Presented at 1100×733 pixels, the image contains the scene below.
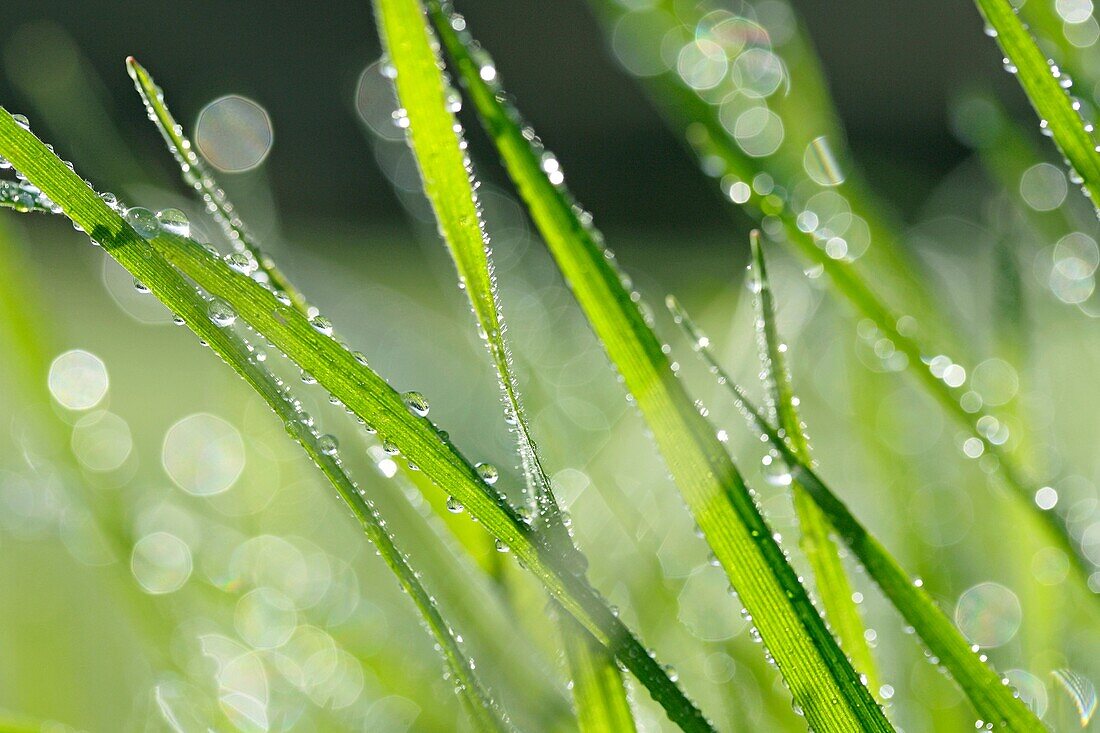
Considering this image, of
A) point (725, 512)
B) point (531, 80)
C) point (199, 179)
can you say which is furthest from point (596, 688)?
point (531, 80)

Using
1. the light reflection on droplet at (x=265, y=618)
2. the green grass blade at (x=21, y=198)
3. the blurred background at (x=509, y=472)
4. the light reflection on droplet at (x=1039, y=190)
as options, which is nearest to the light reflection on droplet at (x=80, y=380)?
the blurred background at (x=509, y=472)

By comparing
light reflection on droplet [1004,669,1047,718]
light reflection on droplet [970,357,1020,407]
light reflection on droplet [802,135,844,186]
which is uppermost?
light reflection on droplet [802,135,844,186]

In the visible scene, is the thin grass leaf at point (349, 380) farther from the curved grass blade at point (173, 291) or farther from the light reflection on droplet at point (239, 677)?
the light reflection on droplet at point (239, 677)

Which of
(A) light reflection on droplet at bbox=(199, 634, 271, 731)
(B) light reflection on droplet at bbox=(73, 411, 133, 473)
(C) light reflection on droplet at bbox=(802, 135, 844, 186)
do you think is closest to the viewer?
(A) light reflection on droplet at bbox=(199, 634, 271, 731)

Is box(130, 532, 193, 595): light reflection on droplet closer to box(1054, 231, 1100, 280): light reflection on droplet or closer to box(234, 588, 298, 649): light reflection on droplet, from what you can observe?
box(234, 588, 298, 649): light reflection on droplet

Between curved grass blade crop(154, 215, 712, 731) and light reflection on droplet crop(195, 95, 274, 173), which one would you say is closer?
curved grass blade crop(154, 215, 712, 731)

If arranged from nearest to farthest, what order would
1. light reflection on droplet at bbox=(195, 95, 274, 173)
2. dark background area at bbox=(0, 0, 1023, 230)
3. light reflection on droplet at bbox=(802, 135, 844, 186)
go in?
light reflection on droplet at bbox=(802, 135, 844, 186) < light reflection on droplet at bbox=(195, 95, 274, 173) < dark background area at bbox=(0, 0, 1023, 230)

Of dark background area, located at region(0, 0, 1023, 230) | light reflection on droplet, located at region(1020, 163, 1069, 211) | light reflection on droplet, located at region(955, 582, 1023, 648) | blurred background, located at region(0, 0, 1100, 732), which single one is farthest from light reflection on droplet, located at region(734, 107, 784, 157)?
dark background area, located at region(0, 0, 1023, 230)
